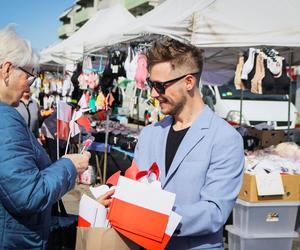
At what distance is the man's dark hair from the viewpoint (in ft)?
6.75

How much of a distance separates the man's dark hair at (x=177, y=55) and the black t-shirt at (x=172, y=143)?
310 mm

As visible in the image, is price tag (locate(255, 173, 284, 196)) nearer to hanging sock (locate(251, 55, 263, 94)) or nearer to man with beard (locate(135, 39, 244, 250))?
hanging sock (locate(251, 55, 263, 94))

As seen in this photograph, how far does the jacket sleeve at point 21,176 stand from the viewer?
168 cm

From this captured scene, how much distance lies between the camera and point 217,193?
6.30ft

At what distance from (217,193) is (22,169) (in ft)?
2.68

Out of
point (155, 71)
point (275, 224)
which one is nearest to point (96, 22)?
point (275, 224)

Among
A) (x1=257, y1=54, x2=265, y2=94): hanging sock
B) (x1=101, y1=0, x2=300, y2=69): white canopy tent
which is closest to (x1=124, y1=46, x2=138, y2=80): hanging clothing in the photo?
(x1=101, y1=0, x2=300, y2=69): white canopy tent

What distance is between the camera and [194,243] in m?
1.97

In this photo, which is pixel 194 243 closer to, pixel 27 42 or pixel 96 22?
pixel 27 42

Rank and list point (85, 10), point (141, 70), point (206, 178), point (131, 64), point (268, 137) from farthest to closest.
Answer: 1. point (85, 10)
2. point (268, 137)
3. point (131, 64)
4. point (141, 70)
5. point (206, 178)

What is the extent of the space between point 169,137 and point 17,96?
0.75 metres

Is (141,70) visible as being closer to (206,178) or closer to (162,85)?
(162,85)

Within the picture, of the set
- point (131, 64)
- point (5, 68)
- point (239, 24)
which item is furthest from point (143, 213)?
point (131, 64)

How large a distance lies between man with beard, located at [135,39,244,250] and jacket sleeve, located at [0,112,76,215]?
526 mm
